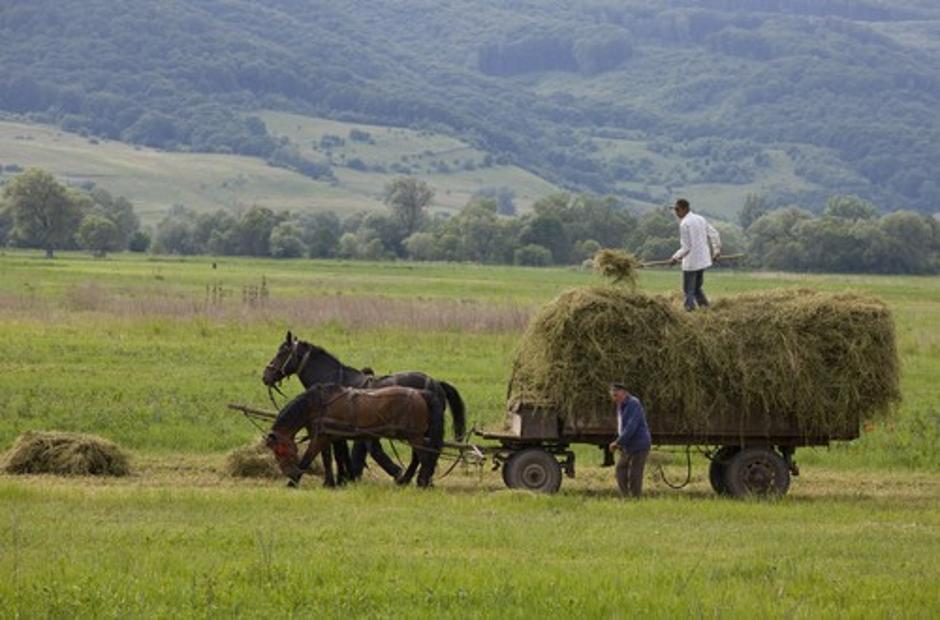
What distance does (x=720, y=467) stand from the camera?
24.6 metres

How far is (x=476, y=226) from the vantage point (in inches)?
5891

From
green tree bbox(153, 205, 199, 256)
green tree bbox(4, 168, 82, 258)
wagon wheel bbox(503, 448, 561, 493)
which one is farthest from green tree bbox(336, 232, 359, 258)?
wagon wheel bbox(503, 448, 561, 493)

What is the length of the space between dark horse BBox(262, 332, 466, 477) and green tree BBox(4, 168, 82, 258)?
113m

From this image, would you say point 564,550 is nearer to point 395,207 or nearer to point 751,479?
point 751,479

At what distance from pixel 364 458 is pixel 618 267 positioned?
4565mm

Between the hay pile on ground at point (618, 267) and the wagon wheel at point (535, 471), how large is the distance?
2599mm

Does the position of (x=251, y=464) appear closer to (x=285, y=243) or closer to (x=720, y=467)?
(x=720, y=467)

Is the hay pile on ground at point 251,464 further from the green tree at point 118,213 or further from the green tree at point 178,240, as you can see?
the green tree at point 178,240

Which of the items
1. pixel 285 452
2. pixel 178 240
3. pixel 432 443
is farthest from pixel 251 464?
pixel 178 240

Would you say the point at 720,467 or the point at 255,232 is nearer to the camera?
the point at 720,467

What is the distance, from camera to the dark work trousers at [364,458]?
2477 cm

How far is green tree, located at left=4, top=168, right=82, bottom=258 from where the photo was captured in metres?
136

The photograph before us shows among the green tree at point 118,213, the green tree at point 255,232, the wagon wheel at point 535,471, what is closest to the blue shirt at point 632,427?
the wagon wheel at point 535,471

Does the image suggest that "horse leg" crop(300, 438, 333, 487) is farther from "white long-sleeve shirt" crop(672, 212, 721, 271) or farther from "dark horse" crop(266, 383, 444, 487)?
"white long-sleeve shirt" crop(672, 212, 721, 271)
